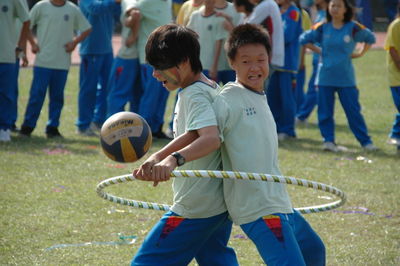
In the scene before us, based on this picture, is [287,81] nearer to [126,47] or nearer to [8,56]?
[126,47]

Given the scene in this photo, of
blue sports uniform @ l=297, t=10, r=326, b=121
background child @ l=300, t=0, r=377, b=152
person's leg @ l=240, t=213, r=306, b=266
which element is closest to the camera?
person's leg @ l=240, t=213, r=306, b=266

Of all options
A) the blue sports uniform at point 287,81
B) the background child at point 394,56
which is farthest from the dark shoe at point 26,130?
the background child at point 394,56

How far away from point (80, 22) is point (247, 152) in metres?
6.95

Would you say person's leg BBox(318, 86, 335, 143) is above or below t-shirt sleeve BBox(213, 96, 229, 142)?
below

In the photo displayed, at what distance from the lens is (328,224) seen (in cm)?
672

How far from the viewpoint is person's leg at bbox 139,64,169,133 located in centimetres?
1070

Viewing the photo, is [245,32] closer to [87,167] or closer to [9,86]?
[87,167]

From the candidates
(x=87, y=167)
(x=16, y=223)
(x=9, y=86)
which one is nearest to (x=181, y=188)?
(x=16, y=223)

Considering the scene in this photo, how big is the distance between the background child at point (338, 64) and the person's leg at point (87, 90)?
10.6ft

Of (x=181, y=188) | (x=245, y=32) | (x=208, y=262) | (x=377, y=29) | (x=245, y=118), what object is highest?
(x=245, y=32)

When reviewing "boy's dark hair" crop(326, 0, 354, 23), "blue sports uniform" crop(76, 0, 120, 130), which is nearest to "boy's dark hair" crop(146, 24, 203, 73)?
"boy's dark hair" crop(326, 0, 354, 23)

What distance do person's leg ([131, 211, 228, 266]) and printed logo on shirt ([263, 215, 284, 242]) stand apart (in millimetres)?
335

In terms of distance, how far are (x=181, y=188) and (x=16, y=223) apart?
2.57 m

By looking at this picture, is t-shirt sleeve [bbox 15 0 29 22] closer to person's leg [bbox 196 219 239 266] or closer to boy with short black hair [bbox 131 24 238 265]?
boy with short black hair [bbox 131 24 238 265]
